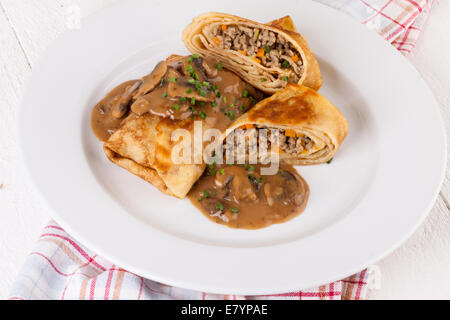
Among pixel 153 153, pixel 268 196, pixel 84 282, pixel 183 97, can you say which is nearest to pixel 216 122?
pixel 183 97

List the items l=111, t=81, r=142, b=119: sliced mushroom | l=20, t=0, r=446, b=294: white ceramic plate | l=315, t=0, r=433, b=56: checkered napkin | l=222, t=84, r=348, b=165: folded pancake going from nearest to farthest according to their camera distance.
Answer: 1. l=20, t=0, r=446, b=294: white ceramic plate
2. l=222, t=84, r=348, b=165: folded pancake
3. l=111, t=81, r=142, b=119: sliced mushroom
4. l=315, t=0, r=433, b=56: checkered napkin

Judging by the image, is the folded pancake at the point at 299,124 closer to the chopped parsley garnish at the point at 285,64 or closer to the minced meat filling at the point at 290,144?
the minced meat filling at the point at 290,144

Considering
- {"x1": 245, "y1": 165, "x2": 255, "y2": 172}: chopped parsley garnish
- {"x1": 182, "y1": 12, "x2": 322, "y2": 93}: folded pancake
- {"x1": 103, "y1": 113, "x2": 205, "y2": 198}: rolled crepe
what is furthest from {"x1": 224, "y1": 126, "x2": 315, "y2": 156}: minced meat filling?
{"x1": 182, "y1": 12, "x2": 322, "y2": 93}: folded pancake

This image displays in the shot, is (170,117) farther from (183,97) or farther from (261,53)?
(261,53)

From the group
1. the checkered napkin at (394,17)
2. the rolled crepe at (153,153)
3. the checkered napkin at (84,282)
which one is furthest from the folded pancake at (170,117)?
the checkered napkin at (394,17)

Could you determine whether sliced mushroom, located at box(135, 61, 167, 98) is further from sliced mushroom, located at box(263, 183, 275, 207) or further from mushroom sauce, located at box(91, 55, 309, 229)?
sliced mushroom, located at box(263, 183, 275, 207)

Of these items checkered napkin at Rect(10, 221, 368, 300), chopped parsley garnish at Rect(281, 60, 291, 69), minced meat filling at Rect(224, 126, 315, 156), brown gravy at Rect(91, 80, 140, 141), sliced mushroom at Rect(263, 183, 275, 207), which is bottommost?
checkered napkin at Rect(10, 221, 368, 300)
